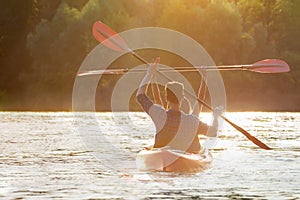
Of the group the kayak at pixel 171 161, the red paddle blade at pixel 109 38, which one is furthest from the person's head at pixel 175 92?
the red paddle blade at pixel 109 38

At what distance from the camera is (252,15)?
3130 inches

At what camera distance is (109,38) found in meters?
24.8

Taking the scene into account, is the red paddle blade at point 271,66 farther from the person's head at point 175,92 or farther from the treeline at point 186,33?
the treeline at point 186,33

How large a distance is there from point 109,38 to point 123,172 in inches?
242

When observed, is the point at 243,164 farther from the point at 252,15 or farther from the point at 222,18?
the point at 252,15

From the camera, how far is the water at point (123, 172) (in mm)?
16297

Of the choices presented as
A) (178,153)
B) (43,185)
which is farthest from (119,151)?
(43,185)

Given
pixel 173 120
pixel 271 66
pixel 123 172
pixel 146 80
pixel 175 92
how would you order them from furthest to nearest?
1. pixel 271 66
2. pixel 123 172
3. pixel 146 80
4. pixel 173 120
5. pixel 175 92

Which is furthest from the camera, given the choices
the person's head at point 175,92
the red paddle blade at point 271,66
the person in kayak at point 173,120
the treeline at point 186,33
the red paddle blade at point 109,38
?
the treeline at point 186,33

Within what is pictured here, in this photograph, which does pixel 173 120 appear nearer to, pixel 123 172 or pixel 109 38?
pixel 123 172

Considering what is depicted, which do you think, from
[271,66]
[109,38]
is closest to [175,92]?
[109,38]

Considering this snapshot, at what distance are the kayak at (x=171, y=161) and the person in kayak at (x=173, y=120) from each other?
246 mm

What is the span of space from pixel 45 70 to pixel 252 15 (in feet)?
64.4

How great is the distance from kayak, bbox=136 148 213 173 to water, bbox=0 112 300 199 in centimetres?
24
